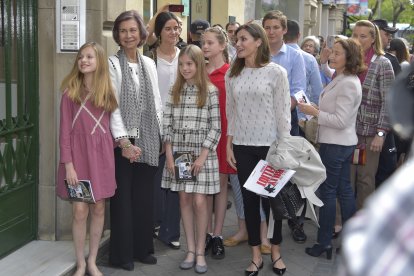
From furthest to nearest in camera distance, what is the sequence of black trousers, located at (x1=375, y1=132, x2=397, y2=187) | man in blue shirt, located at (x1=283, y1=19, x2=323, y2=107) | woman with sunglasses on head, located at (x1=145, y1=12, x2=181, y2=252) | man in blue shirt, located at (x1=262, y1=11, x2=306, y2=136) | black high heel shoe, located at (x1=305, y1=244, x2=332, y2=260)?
man in blue shirt, located at (x1=283, y1=19, x2=323, y2=107)
black trousers, located at (x1=375, y1=132, x2=397, y2=187)
man in blue shirt, located at (x1=262, y1=11, x2=306, y2=136)
woman with sunglasses on head, located at (x1=145, y1=12, x2=181, y2=252)
black high heel shoe, located at (x1=305, y1=244, x2=332, y2=260)

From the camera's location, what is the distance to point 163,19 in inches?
231

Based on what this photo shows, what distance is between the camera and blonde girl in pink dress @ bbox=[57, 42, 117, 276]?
4.64m

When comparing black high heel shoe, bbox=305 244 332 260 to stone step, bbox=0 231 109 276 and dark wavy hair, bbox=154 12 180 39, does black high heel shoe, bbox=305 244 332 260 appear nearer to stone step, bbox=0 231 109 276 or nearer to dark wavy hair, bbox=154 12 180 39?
stone step, bbox=0 231 109 276

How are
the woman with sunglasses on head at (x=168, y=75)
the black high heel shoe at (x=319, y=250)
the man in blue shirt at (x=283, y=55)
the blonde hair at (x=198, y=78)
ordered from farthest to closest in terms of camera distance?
the man in blue shirt at (x=283, y=55)
the woman with sunglasses on head at (x=168, y=75)
the black high heel shoe at (x=319, y=250)
the blonde hair at (x=198, y=78)

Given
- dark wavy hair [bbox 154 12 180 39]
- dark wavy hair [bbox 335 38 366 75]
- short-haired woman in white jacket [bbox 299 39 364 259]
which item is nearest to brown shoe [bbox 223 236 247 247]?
short-haired woman in white jacket [bbox 299 39 364 259]

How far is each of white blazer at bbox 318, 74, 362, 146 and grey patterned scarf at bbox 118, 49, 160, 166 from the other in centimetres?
145

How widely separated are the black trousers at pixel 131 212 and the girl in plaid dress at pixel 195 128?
21 centimetres

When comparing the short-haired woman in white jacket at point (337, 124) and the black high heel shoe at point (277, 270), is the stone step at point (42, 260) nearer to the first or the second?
the black high heel shoe at point (277, 270)

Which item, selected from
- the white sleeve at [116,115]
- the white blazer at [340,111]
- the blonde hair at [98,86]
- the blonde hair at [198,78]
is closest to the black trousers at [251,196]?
the blonde hair at [198,78]

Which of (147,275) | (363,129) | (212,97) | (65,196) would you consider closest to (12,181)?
(65,196)

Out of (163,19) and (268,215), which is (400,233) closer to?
(268,215)

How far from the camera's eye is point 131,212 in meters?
5.22

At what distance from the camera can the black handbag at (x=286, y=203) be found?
4891 millimetres

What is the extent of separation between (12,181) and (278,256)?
2.19 meters
